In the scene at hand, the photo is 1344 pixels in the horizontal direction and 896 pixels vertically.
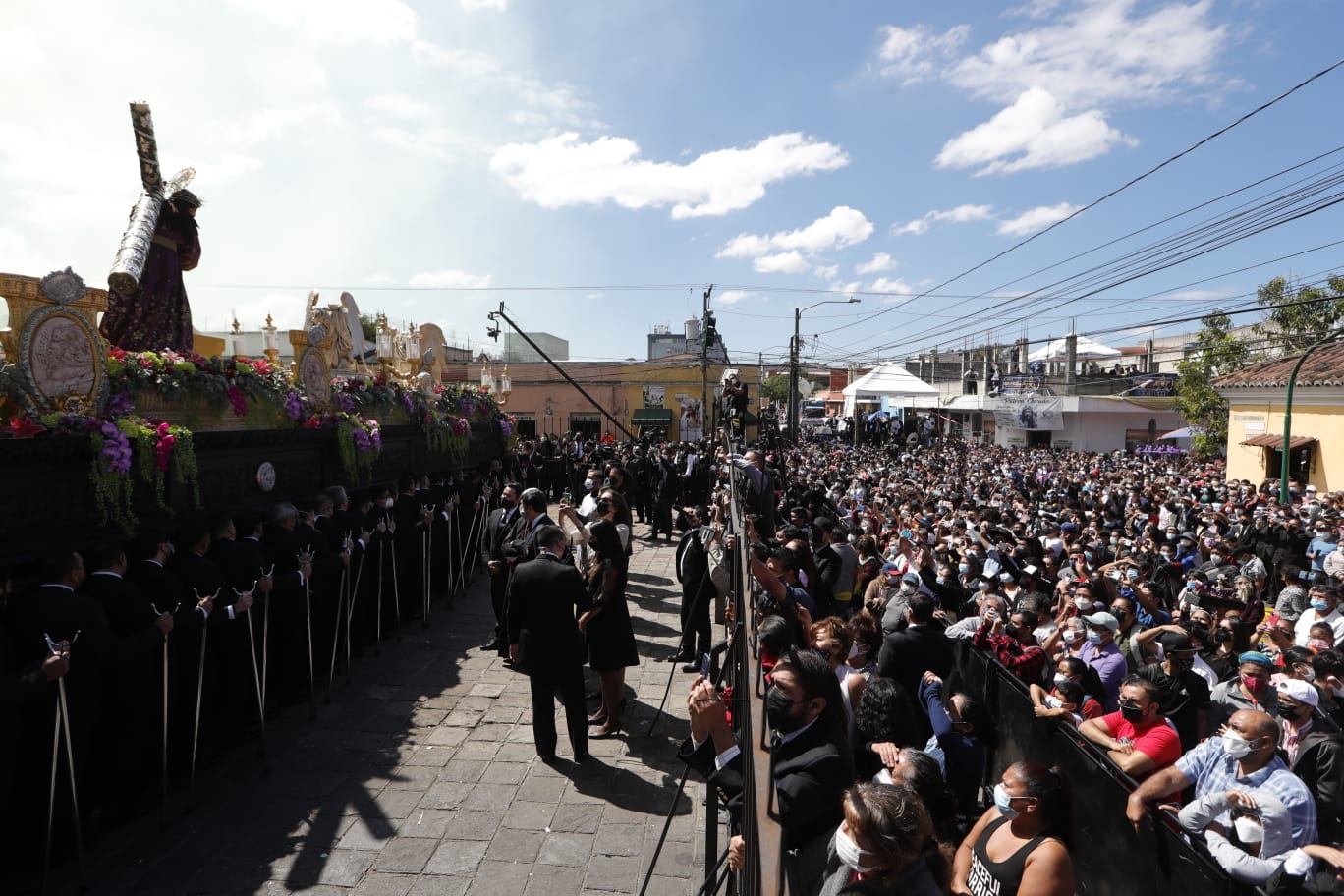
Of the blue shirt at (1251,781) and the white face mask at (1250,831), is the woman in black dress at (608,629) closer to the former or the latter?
the blue shirt at (1251,781)

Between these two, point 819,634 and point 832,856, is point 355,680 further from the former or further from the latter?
point 832,856

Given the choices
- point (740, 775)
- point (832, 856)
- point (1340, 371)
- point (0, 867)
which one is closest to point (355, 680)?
point (0, 867)

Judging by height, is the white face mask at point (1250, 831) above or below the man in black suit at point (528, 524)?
below

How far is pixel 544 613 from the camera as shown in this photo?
5.44 m

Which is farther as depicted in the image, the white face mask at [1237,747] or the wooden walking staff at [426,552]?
the wooden walking staff at [426,552]

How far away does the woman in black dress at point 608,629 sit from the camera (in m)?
5.93

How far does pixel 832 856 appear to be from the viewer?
2580 millimetres

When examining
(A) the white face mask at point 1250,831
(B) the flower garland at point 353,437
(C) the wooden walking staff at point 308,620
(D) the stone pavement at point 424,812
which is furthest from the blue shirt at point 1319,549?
(B) the flower garland at point 353,437

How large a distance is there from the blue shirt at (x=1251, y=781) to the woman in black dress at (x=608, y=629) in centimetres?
361

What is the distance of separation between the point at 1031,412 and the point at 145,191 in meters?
40.9

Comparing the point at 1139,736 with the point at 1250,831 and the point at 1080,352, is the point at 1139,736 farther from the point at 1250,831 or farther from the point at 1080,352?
the point at 1080,352

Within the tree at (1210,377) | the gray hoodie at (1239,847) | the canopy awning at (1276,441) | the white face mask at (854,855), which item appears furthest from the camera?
the tree at (1210,377)

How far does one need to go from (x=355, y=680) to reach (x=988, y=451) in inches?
1150

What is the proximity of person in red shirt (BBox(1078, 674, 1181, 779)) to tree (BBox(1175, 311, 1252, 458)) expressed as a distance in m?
27.1
